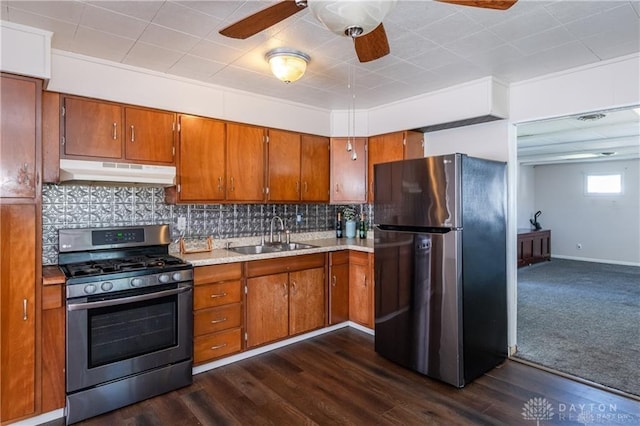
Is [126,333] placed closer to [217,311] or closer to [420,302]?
[217,311]

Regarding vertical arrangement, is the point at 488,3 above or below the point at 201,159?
above

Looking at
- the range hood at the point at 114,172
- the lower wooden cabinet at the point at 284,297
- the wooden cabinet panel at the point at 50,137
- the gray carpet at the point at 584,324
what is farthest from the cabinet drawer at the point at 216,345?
the gray carpet at the point at 584,324

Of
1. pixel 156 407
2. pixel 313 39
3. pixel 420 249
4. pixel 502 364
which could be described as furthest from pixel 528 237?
pixel 156 407

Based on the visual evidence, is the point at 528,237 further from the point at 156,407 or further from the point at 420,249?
the point at 156,407

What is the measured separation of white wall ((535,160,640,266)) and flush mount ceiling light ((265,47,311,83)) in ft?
28.4

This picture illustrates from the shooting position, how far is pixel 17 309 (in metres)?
2.22

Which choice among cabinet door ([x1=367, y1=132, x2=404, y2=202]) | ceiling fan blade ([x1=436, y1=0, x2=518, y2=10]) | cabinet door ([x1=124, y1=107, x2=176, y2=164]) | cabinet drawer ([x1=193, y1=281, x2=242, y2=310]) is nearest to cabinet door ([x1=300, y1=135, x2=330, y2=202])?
cabinet door ([x1=367, y1=132, x2=404, y2=202])

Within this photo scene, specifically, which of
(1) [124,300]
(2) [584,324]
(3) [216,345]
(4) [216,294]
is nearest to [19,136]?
(1) [124,300]

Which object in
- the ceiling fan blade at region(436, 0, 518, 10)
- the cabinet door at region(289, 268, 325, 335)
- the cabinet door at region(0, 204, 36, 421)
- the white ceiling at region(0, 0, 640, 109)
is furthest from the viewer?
the cabinet door at region(289, 268, 325, 335)

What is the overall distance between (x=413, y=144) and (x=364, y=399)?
8.53 feet

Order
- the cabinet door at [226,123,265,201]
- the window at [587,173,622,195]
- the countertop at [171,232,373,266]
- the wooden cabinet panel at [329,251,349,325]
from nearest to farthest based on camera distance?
the countertop at [171,232,373,266] → the cabinet door at [226,123,265,201] → the wooden cabinet panel at [329,251,349,325] → the window at [587,173,622,195]

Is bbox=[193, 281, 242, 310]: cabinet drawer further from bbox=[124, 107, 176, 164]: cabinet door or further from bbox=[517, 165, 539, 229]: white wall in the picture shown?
bbox=[517, 165, 539, 229]: white wall

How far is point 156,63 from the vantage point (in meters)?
2.83

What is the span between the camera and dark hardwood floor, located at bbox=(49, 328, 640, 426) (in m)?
2.33
